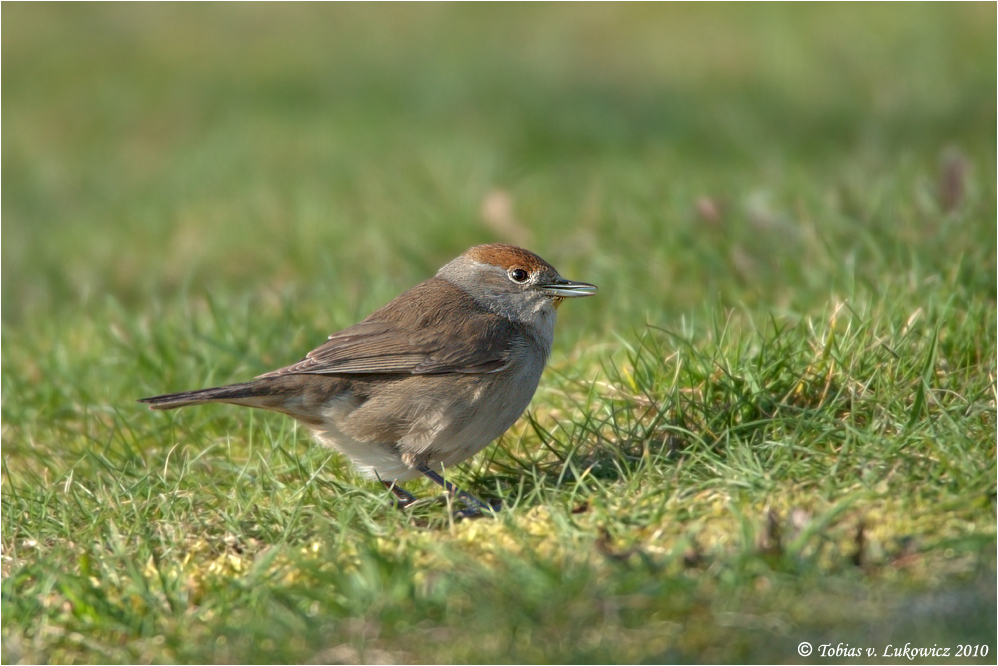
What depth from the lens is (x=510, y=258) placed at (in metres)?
5.35

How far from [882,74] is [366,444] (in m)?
7.35

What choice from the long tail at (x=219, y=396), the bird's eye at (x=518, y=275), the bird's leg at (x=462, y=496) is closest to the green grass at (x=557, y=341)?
the bird's leg at (x=462, y=496)

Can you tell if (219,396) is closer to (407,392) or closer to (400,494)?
(407,392)

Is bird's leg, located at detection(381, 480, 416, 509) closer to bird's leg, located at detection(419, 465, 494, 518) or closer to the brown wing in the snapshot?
bird's leg, located at detection(419, 465, 494, 518)

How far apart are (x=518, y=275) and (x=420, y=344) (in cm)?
76

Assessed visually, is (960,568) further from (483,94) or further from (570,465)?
(483,94)

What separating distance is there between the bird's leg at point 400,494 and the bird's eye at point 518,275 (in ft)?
3.76

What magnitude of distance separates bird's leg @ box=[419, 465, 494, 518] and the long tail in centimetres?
75

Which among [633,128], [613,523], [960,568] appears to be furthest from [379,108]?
[960,568]

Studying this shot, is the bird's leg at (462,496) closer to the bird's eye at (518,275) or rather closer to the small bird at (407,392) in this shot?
the small bird at (407,392)

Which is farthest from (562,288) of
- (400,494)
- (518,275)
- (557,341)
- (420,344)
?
(400,494)

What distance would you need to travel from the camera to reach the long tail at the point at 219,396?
4430 mm

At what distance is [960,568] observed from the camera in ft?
10.9

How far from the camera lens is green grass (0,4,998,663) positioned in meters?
3.36
